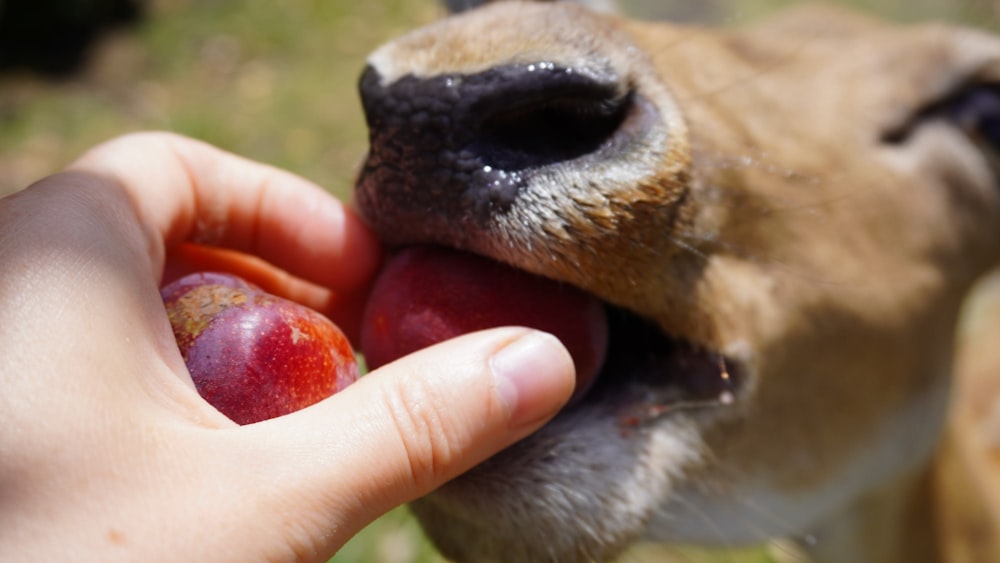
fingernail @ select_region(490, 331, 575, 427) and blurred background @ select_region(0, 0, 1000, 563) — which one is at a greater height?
fingernail @ select_region(490, 331, 575, 427)

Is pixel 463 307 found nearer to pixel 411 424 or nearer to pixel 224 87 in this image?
pixel 411 424

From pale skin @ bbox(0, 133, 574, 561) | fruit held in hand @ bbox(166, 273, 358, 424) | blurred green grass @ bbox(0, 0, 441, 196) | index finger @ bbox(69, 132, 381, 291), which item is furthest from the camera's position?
blurred green grass @ bbox(0, 0, 441, 196)

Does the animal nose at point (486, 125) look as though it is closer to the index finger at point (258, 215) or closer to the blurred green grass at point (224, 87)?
the index finger at point (258, 215)

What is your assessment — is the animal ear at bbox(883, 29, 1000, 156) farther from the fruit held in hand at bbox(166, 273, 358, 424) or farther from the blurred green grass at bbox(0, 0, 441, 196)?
the blurred green grass at bbox(0, 0, 441, 196)

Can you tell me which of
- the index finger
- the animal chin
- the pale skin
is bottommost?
the animal chin

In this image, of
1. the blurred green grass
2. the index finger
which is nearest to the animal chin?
the index finger

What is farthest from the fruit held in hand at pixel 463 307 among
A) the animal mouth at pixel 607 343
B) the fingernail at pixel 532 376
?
the fingernail at pixel 532 376

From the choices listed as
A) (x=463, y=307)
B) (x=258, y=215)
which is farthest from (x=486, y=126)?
(x=258, y=215)

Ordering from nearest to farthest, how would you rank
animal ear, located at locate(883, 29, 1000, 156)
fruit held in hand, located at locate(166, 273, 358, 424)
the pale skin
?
the pale skin < fruit held in hand, located at locate(166, 273, 358, 424) < animal ear, located at locate(883, 29, 1000, 156)

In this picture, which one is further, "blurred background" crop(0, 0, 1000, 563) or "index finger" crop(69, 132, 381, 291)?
"blurred background" crop(0, 0, 1000, 563)
